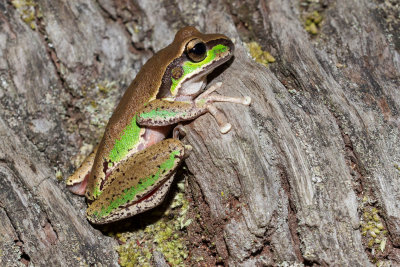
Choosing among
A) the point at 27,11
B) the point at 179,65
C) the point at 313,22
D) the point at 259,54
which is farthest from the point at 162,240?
the point at 27,11

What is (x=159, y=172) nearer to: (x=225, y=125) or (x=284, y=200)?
(x=225, y=125)

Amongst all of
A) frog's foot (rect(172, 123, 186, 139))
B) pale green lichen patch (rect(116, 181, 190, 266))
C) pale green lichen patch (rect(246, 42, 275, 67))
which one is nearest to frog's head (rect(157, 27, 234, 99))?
frog's foot (rect(172, 123, 186, 139))

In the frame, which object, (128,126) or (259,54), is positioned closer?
(128,126)

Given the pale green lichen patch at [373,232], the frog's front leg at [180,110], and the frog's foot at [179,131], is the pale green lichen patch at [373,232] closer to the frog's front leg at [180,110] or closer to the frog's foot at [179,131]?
the frog's front leg at [180,110]

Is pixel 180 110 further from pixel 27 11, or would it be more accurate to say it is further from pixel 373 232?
pixel 27 11

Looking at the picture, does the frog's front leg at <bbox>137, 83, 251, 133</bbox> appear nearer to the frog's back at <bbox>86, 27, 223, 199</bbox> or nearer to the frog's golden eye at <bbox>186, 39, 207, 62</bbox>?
the frog's back at <bbox>86, 27, 223, 199</bbox>

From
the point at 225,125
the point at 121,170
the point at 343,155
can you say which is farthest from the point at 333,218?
the point at 121,170
